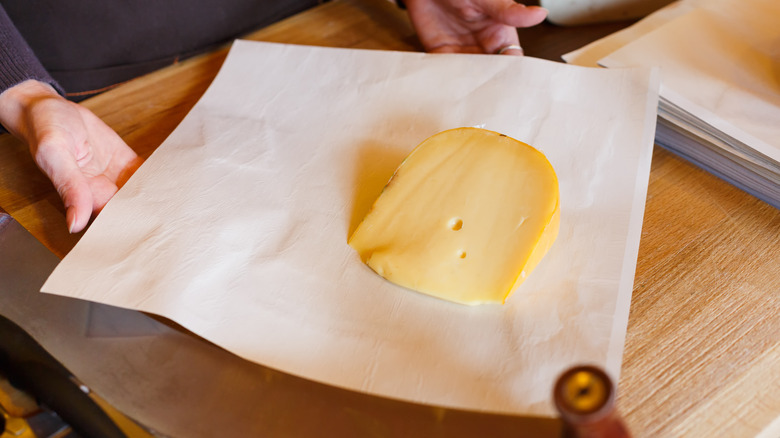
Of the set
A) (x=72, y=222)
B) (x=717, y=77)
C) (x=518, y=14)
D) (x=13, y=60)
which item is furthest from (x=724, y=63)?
(x=13, y=60)

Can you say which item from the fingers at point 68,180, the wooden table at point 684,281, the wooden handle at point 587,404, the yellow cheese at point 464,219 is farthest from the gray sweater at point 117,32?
the wooden handle at point 587,404

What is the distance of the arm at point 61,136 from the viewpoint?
63 centimetres

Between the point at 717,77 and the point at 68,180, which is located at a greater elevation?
the point at 68,180

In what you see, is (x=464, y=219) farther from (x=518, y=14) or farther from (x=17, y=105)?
(x=17, y=105)

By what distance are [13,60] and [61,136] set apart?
0.57 feet

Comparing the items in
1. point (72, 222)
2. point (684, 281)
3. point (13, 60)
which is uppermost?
point (13, 60)

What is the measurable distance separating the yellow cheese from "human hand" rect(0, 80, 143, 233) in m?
0.30

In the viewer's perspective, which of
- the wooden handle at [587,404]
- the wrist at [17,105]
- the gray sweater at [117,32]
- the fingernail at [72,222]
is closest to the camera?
the wooden handle at [587,404]

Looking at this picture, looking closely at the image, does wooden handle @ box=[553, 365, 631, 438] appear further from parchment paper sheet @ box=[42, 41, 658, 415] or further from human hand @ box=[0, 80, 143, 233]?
human hand @ box=[0, 80, 143, 233]

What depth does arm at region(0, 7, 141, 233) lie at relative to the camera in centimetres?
63

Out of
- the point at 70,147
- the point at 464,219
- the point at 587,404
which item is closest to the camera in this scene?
the point at 587,404

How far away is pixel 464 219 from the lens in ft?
1.81

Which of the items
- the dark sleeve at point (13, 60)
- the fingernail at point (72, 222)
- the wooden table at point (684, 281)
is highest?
the dark sleeve at point (13, 60)

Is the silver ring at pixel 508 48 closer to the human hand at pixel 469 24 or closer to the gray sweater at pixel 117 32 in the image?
the human hand at pixel 469 24
